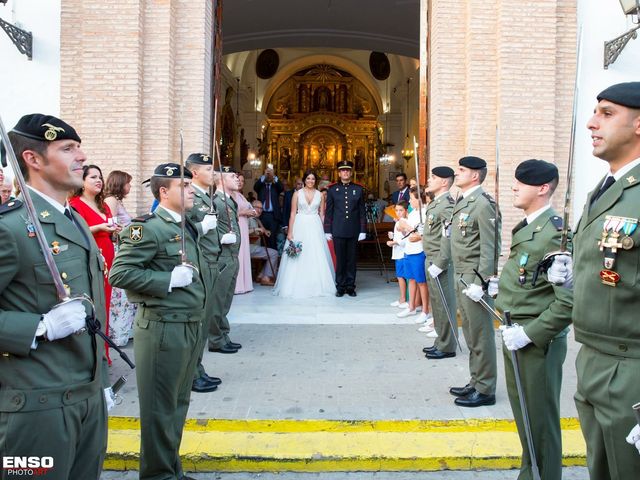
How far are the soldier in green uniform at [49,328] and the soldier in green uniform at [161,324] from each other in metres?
0.79

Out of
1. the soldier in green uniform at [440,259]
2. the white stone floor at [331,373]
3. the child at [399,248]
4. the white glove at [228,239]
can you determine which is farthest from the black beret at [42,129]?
the child at [399,248]

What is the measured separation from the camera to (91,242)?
2.49 metres

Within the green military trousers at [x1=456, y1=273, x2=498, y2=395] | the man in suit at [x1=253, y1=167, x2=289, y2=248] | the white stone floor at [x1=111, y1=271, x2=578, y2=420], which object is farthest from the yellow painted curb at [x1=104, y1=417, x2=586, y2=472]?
the man in suit at [x1=253, y1=167, x2=289, y2=248]

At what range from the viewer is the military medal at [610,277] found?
222cm

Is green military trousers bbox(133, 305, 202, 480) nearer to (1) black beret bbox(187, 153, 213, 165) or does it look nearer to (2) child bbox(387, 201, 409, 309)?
(1) black beret bbox(187, 153, 213, 165)

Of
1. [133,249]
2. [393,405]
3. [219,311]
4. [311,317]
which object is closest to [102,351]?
[133,249]

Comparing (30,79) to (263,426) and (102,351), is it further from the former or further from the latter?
(102,351)

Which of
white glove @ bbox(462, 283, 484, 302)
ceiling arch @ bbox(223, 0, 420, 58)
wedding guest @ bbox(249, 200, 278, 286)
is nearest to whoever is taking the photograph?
white glove @ bbox(462, 283, 484, 302)

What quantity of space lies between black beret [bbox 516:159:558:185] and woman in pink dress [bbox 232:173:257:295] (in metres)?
5.75

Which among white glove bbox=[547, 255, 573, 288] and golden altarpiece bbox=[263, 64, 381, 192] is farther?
golden altarpiece bbox=[263, 64, 381, 192]

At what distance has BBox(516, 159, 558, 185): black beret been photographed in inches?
133

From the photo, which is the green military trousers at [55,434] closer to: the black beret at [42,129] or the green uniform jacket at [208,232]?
the black beret at [42,129]

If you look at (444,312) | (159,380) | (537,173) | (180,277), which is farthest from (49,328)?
(444,312)

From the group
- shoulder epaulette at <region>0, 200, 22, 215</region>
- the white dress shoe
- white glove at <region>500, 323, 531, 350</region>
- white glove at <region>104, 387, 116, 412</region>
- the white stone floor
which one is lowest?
the white stone floor
